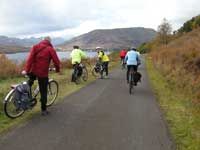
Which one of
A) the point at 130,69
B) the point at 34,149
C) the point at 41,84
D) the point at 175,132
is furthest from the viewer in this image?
the point at 130,69

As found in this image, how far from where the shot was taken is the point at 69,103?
11.6 metres

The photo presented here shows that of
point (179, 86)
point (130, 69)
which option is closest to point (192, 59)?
point (179, 86)

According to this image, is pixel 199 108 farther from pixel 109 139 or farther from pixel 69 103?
pixel 109 139

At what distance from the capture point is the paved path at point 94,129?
6809 millimetres

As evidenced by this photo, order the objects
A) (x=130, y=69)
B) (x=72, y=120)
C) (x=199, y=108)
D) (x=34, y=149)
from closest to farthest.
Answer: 1. (x=34, y=149)
2. (x=72, y=120)
3. (x=199, y=108)
4. (x=130, y=69)

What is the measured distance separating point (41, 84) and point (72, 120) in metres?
1.41

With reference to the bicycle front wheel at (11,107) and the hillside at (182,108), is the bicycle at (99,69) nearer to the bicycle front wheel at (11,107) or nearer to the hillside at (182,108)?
the hillside at (182,108)

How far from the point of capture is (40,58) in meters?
9.34

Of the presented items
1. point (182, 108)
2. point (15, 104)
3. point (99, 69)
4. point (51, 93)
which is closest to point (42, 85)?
point (15, 104)

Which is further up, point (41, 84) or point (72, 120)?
point (41, 84)

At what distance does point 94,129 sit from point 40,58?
258 centimetres

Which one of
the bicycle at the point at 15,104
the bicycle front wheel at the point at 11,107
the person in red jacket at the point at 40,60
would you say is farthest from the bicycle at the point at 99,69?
the bicycle front wheel at the point at 11,107

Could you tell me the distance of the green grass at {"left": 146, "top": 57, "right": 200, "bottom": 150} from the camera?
7.21m

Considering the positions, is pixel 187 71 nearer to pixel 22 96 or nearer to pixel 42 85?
pixel 42 85
